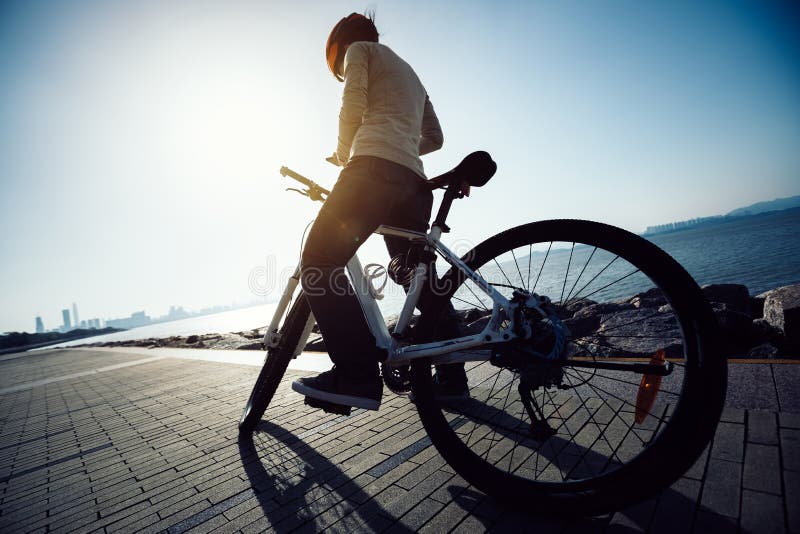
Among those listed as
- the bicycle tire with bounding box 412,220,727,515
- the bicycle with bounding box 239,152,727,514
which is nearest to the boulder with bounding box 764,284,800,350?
the bicycle with bounding box 239,152,727,514

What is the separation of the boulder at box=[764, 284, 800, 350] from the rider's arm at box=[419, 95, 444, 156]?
4542 mm

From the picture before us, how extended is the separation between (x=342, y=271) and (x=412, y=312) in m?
0.48

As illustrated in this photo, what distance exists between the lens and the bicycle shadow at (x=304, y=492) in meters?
1.62

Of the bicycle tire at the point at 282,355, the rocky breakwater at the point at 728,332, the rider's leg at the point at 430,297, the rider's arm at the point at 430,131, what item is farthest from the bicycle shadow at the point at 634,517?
the rider's arm at the point at 430,131

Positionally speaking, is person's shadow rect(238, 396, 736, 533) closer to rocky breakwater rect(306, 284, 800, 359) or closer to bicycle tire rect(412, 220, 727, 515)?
bicycle tire rect(412, 220, 727, 515)

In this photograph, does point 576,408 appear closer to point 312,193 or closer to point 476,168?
point 476,168

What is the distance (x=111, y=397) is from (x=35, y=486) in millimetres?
3423

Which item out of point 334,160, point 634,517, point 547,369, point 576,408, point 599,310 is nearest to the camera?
point 634,517

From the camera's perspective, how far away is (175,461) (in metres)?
2.59

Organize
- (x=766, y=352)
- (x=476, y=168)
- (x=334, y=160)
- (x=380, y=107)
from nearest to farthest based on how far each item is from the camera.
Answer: (x=476, y=168) < (x=380, y=107) < (x=334, y=160) < (x=766, y=352)

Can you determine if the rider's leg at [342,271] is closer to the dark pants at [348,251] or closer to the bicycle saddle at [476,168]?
the dark pants at [348,251]

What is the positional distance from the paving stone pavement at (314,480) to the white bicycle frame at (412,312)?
2.12 feet

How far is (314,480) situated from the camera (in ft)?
6.64

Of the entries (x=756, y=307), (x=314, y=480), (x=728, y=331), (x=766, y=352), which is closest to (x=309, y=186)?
Answer: (x=314, y=480)
